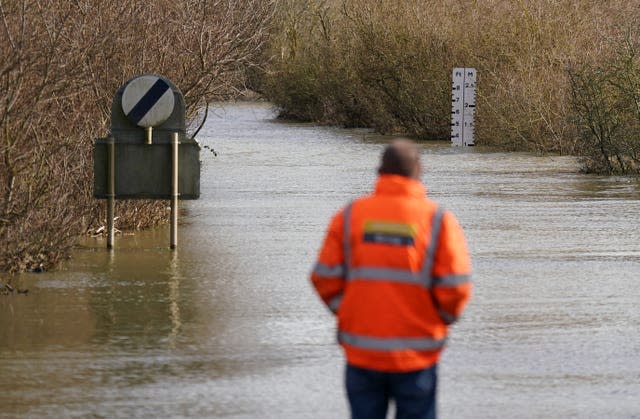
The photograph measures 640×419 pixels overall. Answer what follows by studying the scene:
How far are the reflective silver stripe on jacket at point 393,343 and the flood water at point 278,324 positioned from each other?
6.82 ft

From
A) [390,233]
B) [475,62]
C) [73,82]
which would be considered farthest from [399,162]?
[475,62]

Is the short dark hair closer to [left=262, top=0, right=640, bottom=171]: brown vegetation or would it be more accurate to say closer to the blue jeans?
the blue jeans

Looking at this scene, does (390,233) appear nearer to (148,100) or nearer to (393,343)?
(393,343)

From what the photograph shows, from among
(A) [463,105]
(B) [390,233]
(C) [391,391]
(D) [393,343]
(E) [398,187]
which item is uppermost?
(A) [463,105]

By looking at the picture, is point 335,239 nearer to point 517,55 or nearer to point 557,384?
point 557,384

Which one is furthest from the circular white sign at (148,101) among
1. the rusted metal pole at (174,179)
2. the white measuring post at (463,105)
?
the white measuring post at (463,105)

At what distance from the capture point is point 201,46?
16.0m

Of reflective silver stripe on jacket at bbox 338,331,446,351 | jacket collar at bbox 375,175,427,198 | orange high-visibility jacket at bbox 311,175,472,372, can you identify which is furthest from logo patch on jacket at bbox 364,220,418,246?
reflective silver stripe on jacket at bbox 338,331,446,351

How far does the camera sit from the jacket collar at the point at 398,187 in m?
5.41

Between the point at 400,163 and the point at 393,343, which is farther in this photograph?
the point at 400,163

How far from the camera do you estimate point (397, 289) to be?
536 centimetres

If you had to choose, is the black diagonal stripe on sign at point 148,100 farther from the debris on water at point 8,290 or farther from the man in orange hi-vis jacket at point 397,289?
the man in orange hi-vis jacket at point 397,289

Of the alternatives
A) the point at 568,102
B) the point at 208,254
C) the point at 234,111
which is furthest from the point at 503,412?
the point at 234,111

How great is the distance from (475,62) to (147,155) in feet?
77.4
